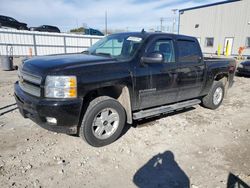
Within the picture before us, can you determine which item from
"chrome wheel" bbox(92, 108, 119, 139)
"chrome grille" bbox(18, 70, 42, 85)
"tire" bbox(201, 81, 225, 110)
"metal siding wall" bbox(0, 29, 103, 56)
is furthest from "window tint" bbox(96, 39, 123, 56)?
"metal siding wall" bbox(0, 29, 103, 56)

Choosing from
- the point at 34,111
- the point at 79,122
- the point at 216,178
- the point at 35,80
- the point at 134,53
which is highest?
the point at 134,53

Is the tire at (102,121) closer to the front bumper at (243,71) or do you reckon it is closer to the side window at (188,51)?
the side window at (188,51)

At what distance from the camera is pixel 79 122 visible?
358 cm

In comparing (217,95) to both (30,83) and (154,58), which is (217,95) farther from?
(30,83)

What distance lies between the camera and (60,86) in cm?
321

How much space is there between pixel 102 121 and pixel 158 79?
1398mm

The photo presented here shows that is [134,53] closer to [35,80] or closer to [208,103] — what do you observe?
[35,80]

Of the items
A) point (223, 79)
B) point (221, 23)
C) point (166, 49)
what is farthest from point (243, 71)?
point (221, 23)

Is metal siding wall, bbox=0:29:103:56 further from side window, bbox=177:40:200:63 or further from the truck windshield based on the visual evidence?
side window, bbox=177:40:200:63

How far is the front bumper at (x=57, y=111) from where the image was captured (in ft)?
10.5

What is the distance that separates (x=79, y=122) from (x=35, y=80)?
95cm

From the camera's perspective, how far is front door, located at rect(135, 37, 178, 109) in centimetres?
407

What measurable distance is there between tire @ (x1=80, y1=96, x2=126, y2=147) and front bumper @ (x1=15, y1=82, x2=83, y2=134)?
201mm

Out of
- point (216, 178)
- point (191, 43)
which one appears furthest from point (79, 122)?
point (191, 43)
